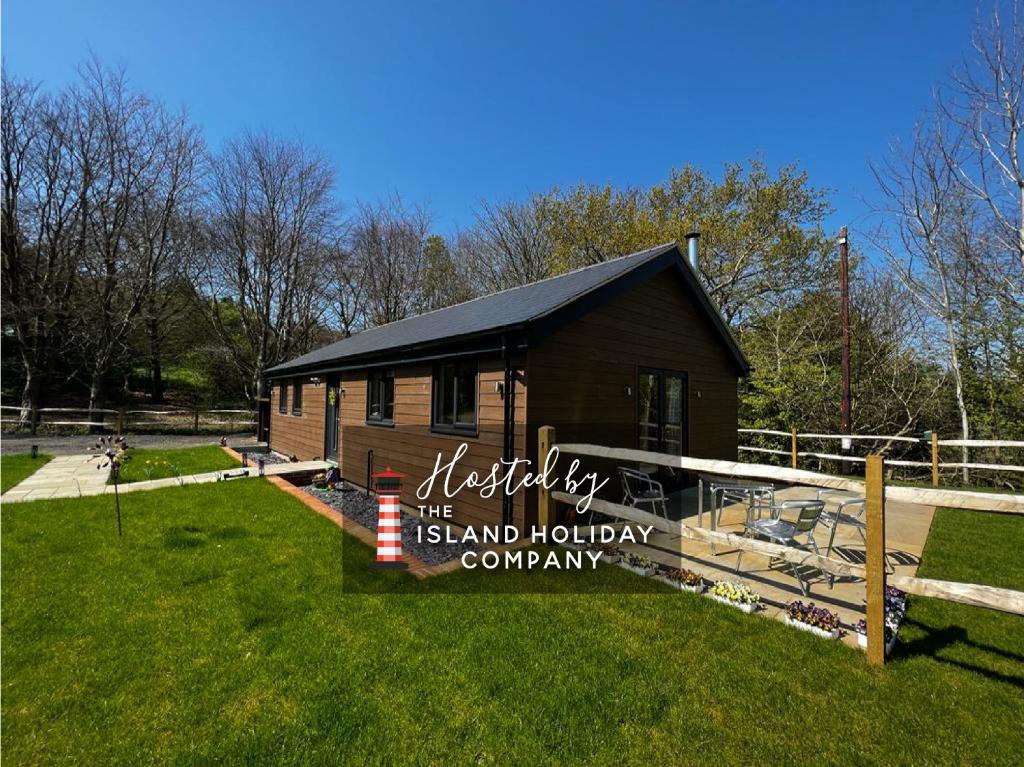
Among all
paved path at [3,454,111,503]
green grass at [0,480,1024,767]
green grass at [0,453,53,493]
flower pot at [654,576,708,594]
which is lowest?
green grass at [0,480,1024,767]

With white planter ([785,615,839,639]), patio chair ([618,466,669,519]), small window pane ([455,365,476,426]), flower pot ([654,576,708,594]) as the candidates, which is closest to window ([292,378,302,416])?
small window pane ([455,365,476,426])

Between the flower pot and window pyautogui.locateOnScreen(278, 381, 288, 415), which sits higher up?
window pyautogui.locateOnScreen(278, 381, 288, 415)

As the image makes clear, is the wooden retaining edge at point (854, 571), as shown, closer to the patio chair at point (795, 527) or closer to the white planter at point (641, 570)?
the white planter at point (641, 570)

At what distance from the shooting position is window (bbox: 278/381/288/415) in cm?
1485

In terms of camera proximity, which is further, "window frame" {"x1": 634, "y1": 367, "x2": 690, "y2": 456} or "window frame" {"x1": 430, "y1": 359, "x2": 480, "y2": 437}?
"window frame" {"x1": 634, "y1": 367, "x2": 690, "y2": 456}

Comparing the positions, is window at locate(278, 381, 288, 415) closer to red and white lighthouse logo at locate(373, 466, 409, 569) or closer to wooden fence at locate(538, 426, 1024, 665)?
red and white lighthouse logo at locate(373, 466, 409, 569)

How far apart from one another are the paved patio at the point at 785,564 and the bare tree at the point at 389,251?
2156 cm

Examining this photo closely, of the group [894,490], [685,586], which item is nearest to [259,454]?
[685,586]

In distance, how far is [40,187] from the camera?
18.0 m

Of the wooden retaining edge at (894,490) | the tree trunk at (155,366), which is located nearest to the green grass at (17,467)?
the wooden retaining edge at (894,490)

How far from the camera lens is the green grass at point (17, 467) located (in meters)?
8.77

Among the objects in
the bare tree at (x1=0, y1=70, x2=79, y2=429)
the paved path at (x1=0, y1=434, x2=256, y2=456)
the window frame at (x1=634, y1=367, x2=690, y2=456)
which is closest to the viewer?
the window frame at (x1=634, y1=367, x2=690, y2=456)

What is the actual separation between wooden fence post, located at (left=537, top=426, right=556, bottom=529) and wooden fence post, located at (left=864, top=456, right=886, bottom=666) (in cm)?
309

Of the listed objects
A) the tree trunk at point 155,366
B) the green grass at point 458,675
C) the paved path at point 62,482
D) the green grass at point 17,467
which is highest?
the tree trunk at point 155,366
